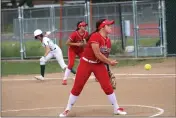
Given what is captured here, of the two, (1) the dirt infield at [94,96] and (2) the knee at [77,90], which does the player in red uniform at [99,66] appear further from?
(1) the dirt infield at [94,96]

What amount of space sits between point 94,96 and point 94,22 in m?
11.8

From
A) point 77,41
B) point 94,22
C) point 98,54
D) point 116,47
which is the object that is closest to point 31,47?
point 94,22

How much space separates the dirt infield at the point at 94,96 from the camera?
9727mm

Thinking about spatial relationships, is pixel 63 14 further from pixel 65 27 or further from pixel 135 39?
pixel 135 39

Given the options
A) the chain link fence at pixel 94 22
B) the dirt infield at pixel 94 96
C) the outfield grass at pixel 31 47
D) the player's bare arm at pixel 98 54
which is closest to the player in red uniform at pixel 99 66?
the player's bare arm at pixel 98 54

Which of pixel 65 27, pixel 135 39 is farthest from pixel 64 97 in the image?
pixel 65 27

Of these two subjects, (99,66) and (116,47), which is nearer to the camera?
(99,66)

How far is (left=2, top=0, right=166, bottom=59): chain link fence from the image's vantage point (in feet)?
71.6

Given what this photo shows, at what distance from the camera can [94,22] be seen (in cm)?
2327

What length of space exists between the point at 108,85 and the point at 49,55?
641 cm

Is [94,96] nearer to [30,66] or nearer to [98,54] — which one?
[98,54]

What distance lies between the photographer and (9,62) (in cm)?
2405

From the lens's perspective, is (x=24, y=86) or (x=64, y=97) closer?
(x=64, y=97)

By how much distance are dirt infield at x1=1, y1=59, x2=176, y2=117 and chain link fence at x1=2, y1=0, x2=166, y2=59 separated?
4.88 m
